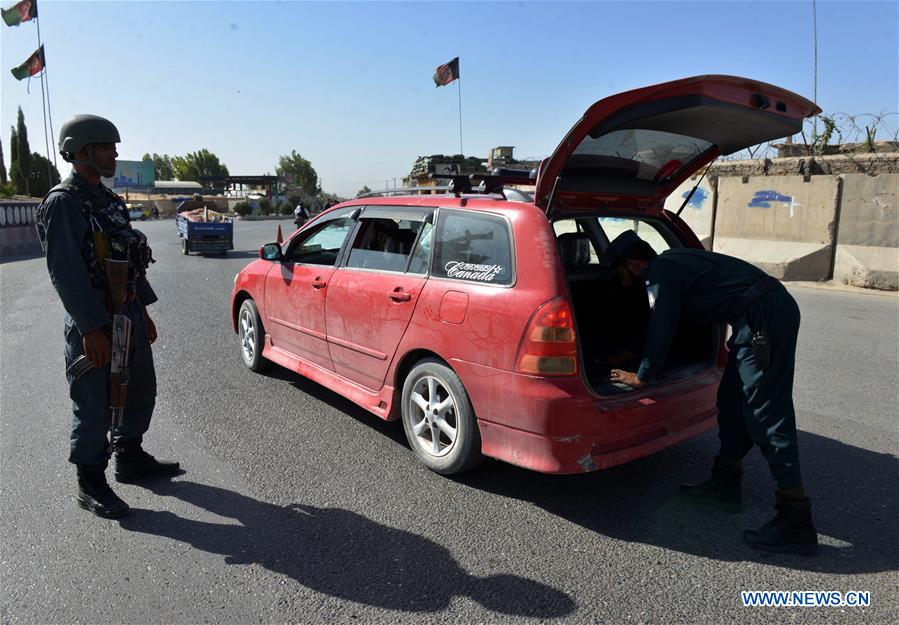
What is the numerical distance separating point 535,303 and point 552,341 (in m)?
0.21

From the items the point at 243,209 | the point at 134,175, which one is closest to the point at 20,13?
the point at 243,209

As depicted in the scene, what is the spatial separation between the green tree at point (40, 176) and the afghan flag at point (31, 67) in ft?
48.9

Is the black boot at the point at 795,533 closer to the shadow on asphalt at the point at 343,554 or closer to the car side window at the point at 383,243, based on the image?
the shadow on asphalt at the point at 343,554

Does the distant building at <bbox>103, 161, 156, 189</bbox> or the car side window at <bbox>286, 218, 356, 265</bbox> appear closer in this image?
the car side window at <bbox>286, 218, 356, 265</bbox>

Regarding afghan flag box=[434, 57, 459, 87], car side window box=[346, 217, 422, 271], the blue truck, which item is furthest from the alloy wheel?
afghan flag box=[434, 57, 459, 87]

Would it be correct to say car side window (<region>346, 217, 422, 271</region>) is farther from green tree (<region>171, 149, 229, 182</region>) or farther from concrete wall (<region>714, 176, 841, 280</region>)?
green tree (<region>171, 149, 229, 182</region>)

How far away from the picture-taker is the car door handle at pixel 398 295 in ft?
12.7

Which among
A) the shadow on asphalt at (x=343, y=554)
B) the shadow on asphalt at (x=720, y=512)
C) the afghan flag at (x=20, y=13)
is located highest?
the afghan flag at (x=20, y=13)

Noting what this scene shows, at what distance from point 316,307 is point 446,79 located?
757 inches

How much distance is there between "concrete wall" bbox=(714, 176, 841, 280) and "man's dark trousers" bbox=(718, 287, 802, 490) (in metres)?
10.2

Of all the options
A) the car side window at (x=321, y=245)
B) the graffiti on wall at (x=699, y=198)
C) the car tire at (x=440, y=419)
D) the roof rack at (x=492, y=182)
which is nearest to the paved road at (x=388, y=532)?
the car tire at (x=440, y=419)

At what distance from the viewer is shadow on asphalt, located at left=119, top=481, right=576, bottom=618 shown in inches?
103

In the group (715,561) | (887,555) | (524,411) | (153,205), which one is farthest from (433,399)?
(153,205)

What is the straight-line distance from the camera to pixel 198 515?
332 cm
